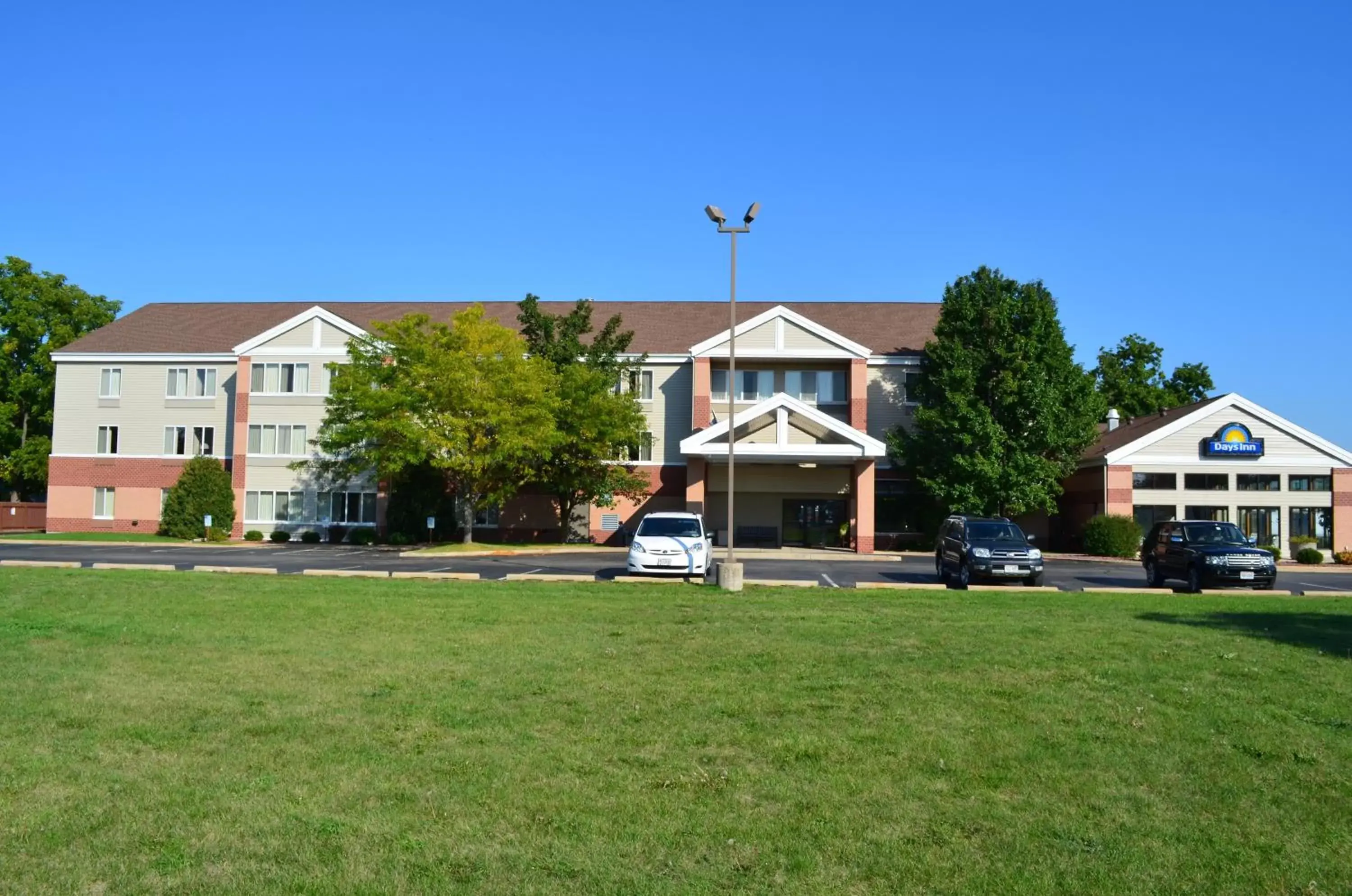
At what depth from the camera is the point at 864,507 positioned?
4300cm

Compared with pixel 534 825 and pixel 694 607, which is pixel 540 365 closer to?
pixel 694 607

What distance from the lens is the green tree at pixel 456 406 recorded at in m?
40.7

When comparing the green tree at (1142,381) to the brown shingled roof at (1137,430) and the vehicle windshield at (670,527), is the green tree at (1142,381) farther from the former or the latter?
the vehicle windshield at (670,527)

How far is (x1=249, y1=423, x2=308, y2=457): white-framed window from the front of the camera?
50000 millimetres

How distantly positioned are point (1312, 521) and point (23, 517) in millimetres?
61891

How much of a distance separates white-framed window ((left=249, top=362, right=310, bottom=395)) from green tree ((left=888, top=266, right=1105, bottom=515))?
26.6 meters

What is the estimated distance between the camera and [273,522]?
164ft

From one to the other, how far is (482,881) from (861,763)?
3.20 metres

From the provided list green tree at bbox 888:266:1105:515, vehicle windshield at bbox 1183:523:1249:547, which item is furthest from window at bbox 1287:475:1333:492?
vehicle windshield at bbox 1183:523:1249:547

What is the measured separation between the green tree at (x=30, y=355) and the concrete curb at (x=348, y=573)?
4386 centimetres

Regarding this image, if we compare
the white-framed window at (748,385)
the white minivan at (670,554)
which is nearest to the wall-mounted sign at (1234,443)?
the white-framed window at (748,385)

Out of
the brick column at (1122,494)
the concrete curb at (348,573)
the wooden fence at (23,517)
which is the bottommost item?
the concrete curb at (348,573)

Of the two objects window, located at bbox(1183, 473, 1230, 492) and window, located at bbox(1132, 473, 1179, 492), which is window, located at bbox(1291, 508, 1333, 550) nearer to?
window, located at bbox(1183, 473, 1230, 492)

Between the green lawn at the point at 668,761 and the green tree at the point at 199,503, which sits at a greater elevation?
the green tree at the point at 199,503
